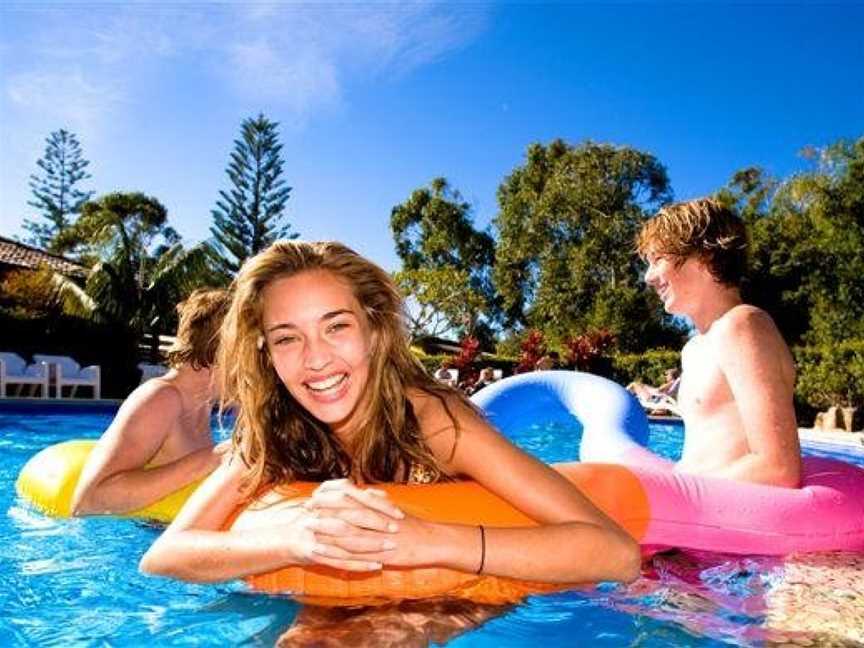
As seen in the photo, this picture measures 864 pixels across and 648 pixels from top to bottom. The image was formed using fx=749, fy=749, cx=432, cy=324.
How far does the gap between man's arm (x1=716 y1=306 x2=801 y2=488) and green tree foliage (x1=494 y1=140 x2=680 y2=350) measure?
963 inches

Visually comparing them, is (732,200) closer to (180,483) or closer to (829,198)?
(829,198)

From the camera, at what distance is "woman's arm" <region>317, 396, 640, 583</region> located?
1750 mm

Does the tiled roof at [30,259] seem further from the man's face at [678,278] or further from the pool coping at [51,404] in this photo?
the man's face at [678,278]

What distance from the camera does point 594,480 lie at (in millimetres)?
2457

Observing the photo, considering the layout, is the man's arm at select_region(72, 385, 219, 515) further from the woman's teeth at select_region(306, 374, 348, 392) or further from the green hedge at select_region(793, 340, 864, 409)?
the green hedge at select_region(793, 340, 864, 409)

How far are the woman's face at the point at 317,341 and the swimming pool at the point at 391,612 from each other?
0.58 meters

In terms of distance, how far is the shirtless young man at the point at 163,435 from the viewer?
10.8 ft

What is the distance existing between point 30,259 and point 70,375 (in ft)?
37.7

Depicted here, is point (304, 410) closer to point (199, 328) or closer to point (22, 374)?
point (199, 328)

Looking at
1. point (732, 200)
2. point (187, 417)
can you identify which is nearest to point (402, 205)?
point (732, 200)

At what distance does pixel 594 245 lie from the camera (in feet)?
91.5

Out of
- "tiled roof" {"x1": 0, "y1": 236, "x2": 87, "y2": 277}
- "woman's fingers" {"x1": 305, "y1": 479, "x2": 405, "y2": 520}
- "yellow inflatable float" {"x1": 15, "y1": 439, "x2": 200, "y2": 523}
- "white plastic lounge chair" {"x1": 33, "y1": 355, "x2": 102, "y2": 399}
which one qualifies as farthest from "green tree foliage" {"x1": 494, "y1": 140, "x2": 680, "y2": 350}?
"woman's fingers" {"x1": 305, "y1": 479, "x2": 405, "y2": 520}

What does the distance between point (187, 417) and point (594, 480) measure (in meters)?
2.08

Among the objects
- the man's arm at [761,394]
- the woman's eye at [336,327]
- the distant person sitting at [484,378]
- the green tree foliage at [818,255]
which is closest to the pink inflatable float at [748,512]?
the man's arm at [761,394]
